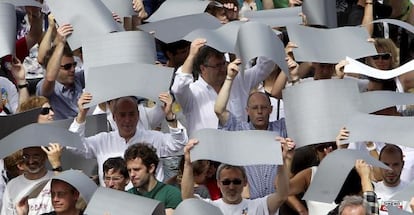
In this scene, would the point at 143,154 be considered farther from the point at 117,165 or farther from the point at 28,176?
the point at 28,176

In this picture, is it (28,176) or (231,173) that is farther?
(28,176)

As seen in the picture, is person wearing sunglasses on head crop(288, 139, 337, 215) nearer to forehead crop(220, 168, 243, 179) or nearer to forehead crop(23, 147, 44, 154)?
forehead crop(220, 168, 243, 179)

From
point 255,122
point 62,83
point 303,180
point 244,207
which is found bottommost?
point 303,180

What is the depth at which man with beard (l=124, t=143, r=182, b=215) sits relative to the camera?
11688 millimetres

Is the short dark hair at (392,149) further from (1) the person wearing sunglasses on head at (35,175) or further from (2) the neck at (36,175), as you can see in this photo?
(2) the neck at (36,175)

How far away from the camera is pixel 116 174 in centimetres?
1175

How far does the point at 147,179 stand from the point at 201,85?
1290 mm

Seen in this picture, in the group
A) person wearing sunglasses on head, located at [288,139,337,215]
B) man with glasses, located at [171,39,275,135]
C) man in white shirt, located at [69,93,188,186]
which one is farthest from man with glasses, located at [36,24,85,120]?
person wearing sunglasses on head, located at [288,139,337,215]

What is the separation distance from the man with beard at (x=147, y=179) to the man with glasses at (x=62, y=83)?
1.57m

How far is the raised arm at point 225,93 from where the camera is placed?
12430 mm

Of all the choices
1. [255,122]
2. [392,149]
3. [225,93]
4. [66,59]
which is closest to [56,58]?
[66,59]

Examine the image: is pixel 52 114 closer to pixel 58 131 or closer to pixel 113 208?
pixel 58 131

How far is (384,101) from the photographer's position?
40.2 ft

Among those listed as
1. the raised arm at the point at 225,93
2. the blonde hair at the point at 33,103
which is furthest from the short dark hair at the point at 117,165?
the blonde hair at the point at 33,103
